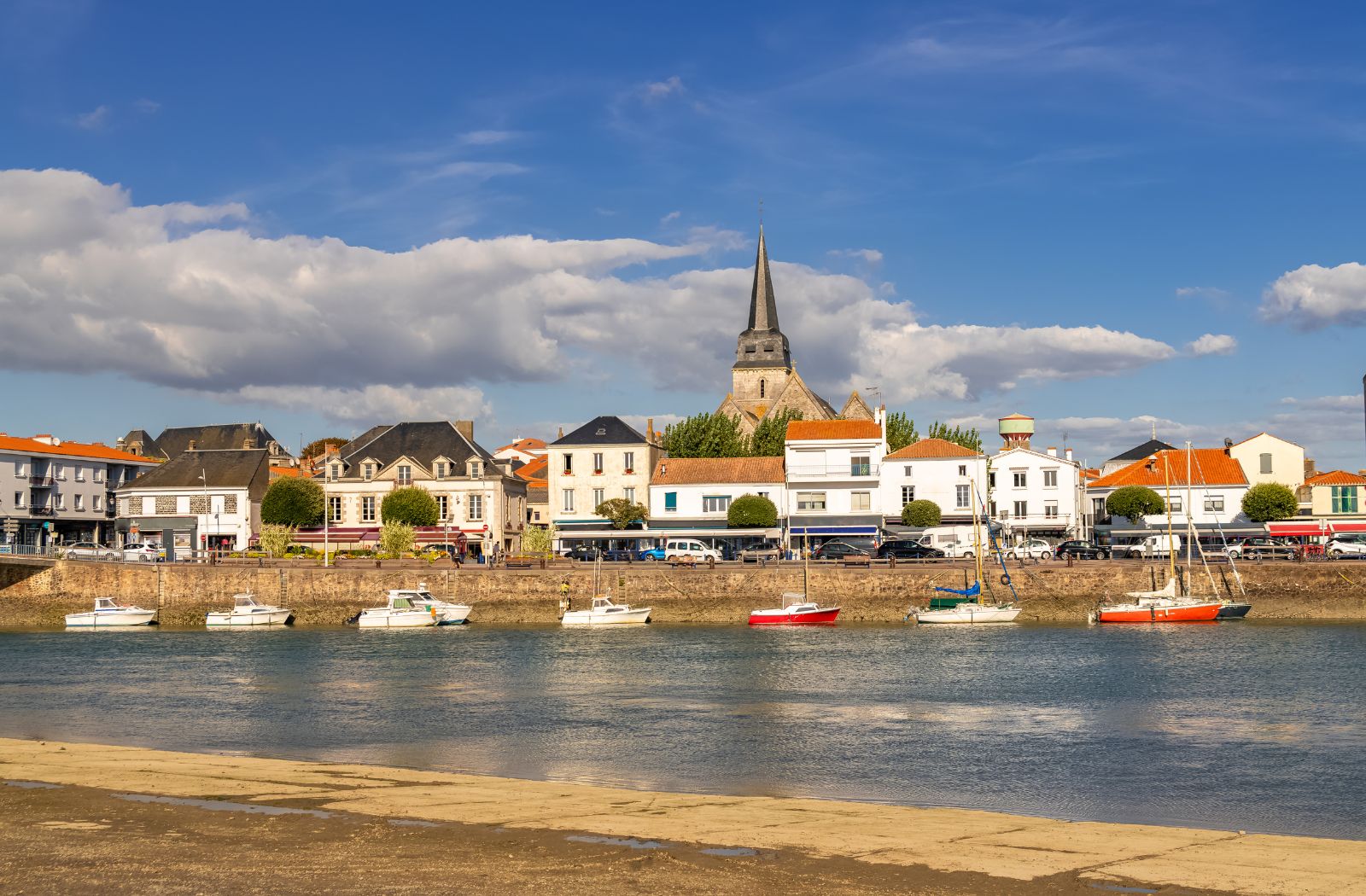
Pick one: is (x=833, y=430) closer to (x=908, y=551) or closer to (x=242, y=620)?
(x=908, y=551)

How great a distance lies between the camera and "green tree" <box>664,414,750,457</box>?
330 ft

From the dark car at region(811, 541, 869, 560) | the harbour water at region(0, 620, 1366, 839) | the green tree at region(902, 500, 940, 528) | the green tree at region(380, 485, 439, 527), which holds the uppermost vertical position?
the green tree at region(380, 485, 439, 527)

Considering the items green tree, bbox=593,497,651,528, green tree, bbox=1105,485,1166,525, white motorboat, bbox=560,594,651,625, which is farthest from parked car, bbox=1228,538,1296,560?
green tree, bbox=593,497,651,528

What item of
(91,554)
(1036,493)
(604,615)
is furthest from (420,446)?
(1036,493)

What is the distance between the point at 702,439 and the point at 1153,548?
36327 mm

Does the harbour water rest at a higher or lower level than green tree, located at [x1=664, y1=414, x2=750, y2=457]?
lower

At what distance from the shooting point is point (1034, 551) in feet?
255

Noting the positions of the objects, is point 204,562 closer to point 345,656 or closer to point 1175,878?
point 345,656

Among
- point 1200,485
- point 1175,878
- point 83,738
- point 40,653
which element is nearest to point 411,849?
point 1175,878

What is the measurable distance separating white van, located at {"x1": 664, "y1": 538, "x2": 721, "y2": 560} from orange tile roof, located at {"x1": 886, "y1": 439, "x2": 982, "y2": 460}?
15.7 metres

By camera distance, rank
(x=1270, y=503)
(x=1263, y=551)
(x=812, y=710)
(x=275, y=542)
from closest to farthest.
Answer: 1. (x=812, y=710)
2. (x=1263, y=551)
3. (x=275, y=542)
4. (x=1270, y=503)

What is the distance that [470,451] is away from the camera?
91.6 meters

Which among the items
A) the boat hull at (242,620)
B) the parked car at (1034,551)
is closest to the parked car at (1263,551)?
the parked car at (1034,551)

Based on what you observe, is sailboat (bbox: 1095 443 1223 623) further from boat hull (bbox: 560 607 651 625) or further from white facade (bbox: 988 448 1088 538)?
boat hull (bbox: 560 607 651 625)
